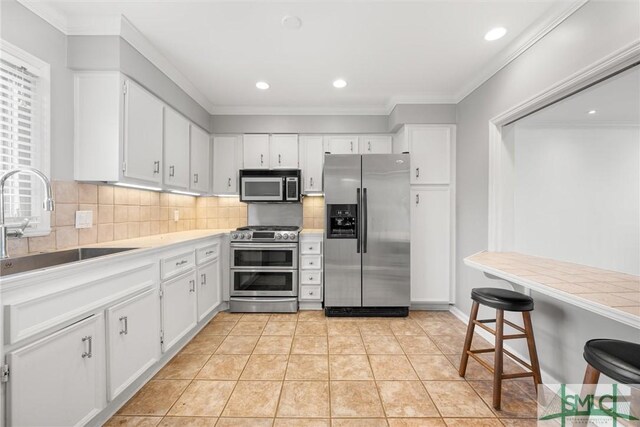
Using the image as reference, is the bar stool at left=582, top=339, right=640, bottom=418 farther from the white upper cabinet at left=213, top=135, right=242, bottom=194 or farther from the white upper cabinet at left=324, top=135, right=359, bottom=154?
the white upper cabinet at left=213, top=135, right=242, bottom=194

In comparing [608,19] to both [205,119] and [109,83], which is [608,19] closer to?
[109,83]

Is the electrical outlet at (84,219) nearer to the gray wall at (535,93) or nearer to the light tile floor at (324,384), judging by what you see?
the light tile floor at (324,384)

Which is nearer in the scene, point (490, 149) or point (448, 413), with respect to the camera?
point (448, 413)

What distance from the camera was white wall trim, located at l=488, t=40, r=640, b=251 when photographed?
147 centimetres

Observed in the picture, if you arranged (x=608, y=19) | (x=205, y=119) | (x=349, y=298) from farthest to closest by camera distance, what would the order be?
(x=205, y=119) < (x=349, y=298) < (x=608, y=19)

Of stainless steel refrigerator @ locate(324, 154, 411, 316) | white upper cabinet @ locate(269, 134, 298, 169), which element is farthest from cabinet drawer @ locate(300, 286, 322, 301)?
white upper cabinet @ locate(269, 134, 298, 169)

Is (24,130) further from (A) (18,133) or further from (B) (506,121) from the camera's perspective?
(B) (506,121)

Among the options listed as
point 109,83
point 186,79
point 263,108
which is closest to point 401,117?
point 263,108

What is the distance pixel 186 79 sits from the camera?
111 inches

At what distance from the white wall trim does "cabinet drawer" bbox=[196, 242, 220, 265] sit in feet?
8.96

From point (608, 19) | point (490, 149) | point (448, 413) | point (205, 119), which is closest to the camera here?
point (608, 19)

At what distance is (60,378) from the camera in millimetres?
1239

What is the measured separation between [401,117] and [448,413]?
2.83m

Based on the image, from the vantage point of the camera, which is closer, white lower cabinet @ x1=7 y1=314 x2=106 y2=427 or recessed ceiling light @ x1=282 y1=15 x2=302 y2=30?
white lower cabinet @ x1=7 y1=314 x2=106 y2=427
